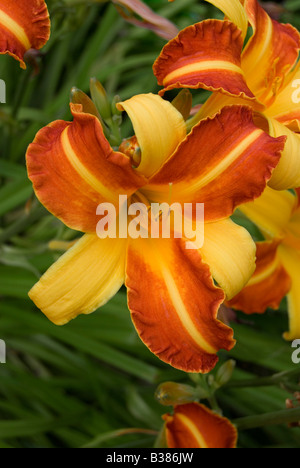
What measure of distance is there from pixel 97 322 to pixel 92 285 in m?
0.90

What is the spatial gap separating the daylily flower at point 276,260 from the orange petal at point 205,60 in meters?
0.33

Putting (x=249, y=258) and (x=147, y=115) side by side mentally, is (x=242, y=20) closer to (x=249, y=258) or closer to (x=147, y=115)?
(x=147, y=115)

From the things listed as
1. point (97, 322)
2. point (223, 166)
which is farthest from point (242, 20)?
point (97, 322)

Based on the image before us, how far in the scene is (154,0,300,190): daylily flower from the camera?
0.83 metres

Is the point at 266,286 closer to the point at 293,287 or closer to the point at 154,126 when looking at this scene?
the point at 293,287

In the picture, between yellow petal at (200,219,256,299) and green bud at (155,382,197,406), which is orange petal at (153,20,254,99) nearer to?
yellow petal at (200,219,256,299)

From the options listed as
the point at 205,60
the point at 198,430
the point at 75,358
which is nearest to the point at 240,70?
the point at 205,60

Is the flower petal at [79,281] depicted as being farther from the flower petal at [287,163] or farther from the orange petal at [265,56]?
the orange petal at [265,56]

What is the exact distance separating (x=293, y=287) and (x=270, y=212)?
168mm

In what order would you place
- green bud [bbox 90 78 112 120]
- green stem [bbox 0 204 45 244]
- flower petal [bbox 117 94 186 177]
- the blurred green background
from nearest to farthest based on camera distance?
flower petal [bbox 117 94 186 177], green bud [bbox 90 78 112 120], green stem [bbox 0 204 45 244], the blurred green background

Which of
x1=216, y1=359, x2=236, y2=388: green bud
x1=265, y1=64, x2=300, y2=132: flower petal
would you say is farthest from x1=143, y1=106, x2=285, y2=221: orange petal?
x1=216, y1=359, x2=236, y2=388: green bud

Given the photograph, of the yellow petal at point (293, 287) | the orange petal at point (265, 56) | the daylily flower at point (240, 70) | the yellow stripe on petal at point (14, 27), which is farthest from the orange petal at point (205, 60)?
the yellow petal at point (293, 287)

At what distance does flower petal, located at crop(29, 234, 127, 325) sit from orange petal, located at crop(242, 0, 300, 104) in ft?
1.31
